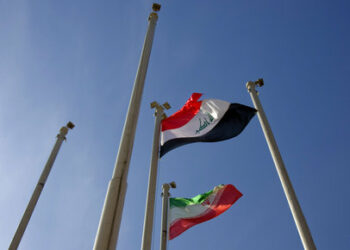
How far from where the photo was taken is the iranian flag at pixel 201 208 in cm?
1365

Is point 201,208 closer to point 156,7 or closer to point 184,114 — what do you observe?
point 184,114

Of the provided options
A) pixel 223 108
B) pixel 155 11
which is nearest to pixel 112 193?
pixel 155 11

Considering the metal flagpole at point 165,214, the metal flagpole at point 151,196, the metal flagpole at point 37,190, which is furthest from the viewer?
the metal flagpole at point 165,214

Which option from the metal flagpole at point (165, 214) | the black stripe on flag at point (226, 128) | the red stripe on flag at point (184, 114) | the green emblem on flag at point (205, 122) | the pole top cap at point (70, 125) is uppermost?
the pole top cap at point (70, 125)

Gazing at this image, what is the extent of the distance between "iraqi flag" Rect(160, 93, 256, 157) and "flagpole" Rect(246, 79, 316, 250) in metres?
0.61

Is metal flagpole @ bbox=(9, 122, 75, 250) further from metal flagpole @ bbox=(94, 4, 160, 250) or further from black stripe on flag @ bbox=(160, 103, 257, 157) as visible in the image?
metal flagpole @ bbox=(94, 4, 160, 250)

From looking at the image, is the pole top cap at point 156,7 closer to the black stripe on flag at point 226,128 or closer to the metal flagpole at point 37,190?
the black stripe on flag at point 226,128

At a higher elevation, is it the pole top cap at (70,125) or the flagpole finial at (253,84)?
the pole top cap at (70,125)

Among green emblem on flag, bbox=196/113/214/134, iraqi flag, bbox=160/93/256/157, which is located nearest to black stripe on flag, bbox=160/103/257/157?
iraqi flag, bbox=160/93/256/157

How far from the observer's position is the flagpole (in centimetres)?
753

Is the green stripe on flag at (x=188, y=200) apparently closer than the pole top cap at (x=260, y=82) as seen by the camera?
No

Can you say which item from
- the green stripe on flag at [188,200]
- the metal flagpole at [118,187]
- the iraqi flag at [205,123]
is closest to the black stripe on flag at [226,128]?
the iraqi flag at [205,123]

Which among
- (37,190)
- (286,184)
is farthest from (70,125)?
(286,184)

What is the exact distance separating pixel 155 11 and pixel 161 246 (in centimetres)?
825
